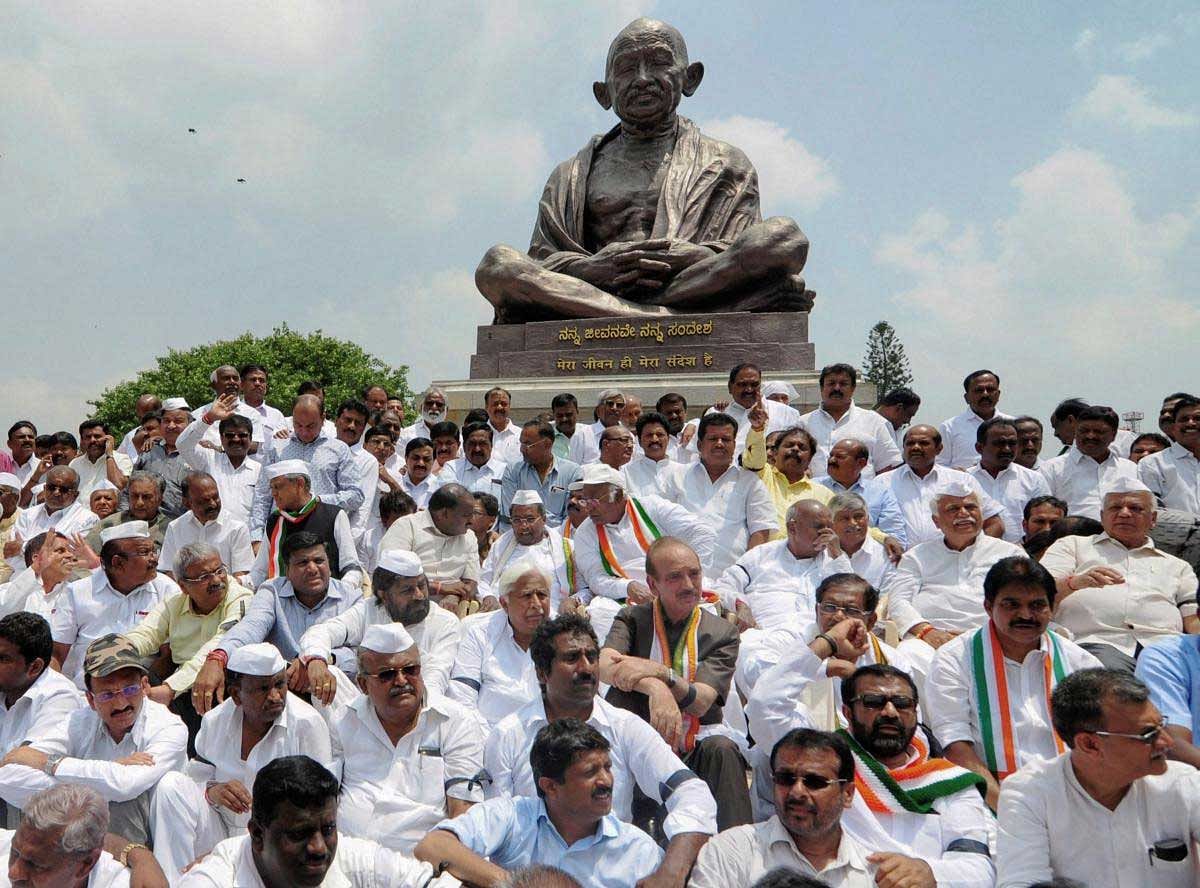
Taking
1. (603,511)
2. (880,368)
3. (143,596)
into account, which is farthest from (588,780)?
(880,368)

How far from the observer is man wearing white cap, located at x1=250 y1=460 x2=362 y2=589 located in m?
6.87

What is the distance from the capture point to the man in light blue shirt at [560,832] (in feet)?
13.2

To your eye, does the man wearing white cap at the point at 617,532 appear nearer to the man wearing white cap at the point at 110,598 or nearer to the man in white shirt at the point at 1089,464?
the man wearing white cap at the point at 110,598

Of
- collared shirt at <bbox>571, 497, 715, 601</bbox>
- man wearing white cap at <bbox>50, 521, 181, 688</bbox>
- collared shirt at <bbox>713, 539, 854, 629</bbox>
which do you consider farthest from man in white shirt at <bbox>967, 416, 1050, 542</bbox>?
man wearing white cap at <bbox>50, 521, 181, 688</bbox>

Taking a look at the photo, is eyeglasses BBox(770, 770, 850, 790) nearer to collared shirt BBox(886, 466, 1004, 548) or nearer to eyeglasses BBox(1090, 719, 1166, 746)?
eyeglasses BBox(1090, 719, 1166, 746)

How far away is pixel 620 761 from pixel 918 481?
4.71 metres

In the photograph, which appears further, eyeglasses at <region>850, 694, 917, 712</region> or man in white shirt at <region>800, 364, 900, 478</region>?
man in white shirt at <region>800, 364, 900, 478</region>

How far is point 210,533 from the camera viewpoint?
748cm

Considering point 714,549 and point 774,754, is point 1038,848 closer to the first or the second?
point 774,754

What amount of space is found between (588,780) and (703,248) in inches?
437

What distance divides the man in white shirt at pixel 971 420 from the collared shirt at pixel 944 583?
3211mm

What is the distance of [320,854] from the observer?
12.3 feet

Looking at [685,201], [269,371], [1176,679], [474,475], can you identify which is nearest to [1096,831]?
[1176,679]

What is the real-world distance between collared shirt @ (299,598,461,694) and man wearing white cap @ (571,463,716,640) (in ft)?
4.22
